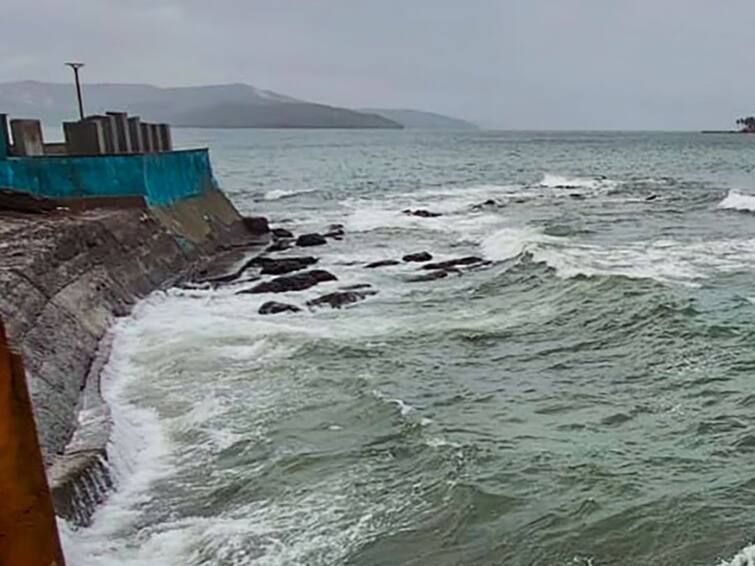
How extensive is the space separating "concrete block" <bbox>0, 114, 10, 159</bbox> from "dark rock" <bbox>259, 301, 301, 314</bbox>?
8.47 meters

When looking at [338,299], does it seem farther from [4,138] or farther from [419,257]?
[4,138]

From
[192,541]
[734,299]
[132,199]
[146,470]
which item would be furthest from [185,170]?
[192,541]

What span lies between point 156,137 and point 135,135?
2322mm

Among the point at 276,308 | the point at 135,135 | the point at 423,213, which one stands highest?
the point at 135,135

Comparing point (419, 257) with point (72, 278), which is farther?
point (419, 257)

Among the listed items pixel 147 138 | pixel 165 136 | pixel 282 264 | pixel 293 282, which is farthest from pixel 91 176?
pixel 165 136

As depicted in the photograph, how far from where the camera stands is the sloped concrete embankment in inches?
308

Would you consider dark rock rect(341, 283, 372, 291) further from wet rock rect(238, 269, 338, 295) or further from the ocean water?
wet rock rect(238, 269, 338, 295)

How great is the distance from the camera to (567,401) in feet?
32.9

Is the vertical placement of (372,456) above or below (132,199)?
below

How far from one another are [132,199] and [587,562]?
1539cm

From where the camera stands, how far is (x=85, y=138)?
21.3 m

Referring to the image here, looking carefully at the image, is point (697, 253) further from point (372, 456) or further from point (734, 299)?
point (372, 456)

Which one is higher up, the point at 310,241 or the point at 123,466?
the point at 123,466
